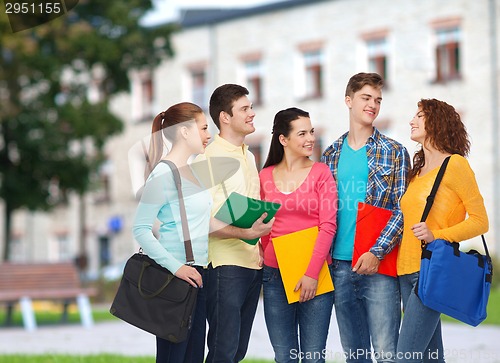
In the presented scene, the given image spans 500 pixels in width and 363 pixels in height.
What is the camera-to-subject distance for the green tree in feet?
81.2

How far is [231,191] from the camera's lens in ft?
19.4

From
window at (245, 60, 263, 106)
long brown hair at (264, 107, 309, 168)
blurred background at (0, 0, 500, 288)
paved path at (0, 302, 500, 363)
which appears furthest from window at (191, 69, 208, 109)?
long brown hair at (264, 107, 309, 168)

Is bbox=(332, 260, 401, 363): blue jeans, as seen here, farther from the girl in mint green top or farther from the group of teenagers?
the girl in mint green top

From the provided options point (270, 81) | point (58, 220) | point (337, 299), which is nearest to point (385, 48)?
point (270, 81)

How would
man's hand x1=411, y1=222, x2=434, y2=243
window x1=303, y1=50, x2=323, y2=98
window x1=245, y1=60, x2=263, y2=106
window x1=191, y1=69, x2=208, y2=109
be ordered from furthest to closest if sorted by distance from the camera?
window x1=191, y1=69, x2=208, y2=109
window x1=245, y1=60, x2=263, y2=106
window x1=303, y1=50, x2=323, y2=98
man's hand x1=411, y1=222, x2=434, y2=243

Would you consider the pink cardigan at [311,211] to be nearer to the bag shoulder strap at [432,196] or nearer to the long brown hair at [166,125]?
the bag shoulder strap at [432,196]

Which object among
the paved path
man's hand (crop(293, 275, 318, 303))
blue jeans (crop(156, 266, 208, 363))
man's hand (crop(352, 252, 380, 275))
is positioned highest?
man's hand (crop(352, 252, 380, 275))

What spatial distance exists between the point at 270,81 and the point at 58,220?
1325 cm

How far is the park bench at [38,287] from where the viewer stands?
17.0 meters

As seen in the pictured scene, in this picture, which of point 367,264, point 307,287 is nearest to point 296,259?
point 307,287

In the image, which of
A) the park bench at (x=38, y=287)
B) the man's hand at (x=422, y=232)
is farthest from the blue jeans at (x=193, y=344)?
the park bench at (x=38, y=287)

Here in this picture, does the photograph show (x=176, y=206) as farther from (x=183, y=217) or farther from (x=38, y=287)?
(x=38, y=287)

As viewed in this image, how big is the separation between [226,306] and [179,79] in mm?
32818

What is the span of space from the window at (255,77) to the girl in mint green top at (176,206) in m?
30.2
